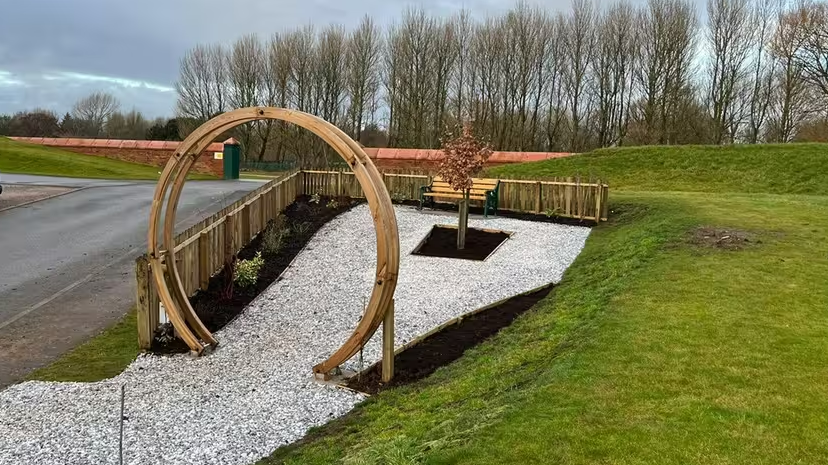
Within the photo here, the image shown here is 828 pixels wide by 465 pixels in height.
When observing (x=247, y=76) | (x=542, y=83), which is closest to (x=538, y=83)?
(x=542, y=83)

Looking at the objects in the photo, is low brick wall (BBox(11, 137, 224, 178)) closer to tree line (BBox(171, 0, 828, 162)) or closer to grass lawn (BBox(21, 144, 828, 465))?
→ tree line (BBox(171, 0, 828, 162))

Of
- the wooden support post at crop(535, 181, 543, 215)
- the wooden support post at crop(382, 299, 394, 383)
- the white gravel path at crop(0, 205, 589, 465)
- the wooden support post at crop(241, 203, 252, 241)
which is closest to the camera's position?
the white gravel path at crop(0, 205, 589, 465)

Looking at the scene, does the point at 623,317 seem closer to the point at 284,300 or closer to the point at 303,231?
the point at 284,300

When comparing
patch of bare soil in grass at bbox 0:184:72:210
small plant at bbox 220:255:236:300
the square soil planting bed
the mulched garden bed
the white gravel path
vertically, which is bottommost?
the white gravel path

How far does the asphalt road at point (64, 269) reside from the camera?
309 inches

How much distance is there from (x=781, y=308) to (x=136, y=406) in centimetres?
725

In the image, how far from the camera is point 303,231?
14.1 meters

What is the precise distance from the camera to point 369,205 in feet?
22.1

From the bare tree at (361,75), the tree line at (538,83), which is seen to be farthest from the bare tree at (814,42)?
the bare tree at (361,75)

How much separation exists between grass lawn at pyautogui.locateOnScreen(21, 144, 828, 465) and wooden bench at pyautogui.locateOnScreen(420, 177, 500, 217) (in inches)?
216

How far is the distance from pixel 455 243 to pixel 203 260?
5.98 metres

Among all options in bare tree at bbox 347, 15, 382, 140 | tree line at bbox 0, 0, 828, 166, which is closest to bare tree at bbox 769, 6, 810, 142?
tree line at bbox 0, 0, 828, 166

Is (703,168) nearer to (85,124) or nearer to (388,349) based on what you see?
(388,349)

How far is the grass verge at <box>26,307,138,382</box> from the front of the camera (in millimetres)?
Answer: 6758
